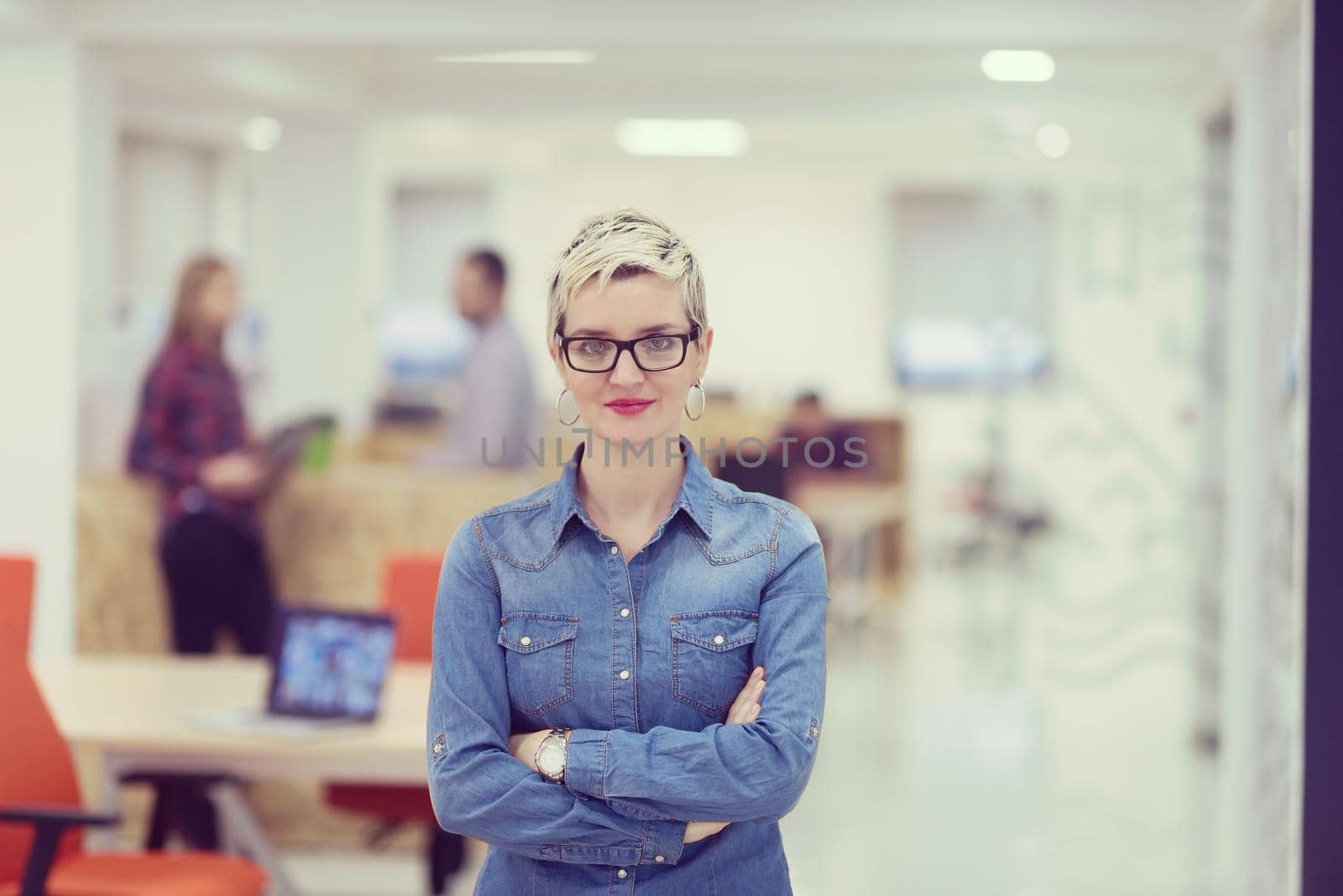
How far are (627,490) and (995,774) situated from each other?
481cm

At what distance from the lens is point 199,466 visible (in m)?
4.90

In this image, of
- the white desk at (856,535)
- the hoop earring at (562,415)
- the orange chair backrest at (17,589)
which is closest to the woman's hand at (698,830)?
the hoop earring at (562,415)

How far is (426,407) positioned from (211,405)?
440 cm

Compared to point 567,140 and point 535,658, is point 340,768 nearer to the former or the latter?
point 535,658

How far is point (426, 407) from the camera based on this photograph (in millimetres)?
9344

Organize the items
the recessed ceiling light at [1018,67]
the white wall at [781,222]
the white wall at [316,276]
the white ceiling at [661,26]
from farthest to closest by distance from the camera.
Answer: the white wall at [781,222] → the white wall at [316,276] → the recessed ceiling light at [1018,67] → the white ceiling at [661,26]

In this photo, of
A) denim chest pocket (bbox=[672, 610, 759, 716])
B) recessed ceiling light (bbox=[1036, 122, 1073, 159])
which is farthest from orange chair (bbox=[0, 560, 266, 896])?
recessed ceiling light (bbox=[1036, 122, 1073, 159])

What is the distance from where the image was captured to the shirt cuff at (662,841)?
5.51 ft

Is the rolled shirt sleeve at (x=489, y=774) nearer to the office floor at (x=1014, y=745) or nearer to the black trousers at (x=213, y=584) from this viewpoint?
the office floor at (x=1014, y=745)

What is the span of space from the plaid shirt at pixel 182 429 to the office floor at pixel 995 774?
1.19 metres

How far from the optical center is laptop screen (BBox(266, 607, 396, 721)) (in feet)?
10.8

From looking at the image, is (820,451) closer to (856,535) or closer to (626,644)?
(626,644)

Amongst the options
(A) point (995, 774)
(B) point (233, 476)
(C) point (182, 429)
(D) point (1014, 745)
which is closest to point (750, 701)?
(B) point (233, 476)

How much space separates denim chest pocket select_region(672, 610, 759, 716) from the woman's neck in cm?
13
